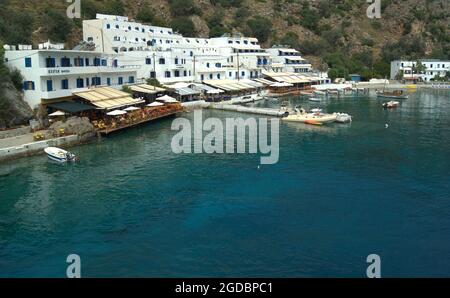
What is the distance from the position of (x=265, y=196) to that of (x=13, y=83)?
105 feet

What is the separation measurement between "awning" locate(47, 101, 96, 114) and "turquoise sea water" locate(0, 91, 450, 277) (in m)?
6.56

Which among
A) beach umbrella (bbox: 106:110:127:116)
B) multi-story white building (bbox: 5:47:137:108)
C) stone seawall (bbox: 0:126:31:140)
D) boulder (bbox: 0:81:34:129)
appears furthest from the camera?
beach umbrella (bbox: 106:110:127:116)

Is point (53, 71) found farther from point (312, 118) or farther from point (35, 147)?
point (312, 118)

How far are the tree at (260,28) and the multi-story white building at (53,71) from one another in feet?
271

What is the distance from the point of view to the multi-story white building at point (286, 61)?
10838 centimetres

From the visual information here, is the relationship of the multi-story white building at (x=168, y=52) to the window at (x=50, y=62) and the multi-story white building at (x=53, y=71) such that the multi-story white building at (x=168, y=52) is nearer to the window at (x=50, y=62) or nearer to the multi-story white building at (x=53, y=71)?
the multi-story white building at (x=53, y=71)

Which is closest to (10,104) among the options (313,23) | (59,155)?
(59,155)

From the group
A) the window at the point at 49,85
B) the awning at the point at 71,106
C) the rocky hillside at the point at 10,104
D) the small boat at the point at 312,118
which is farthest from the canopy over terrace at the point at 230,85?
the rocky hillside at the point at 10,104

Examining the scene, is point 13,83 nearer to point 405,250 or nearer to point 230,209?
point 230,209

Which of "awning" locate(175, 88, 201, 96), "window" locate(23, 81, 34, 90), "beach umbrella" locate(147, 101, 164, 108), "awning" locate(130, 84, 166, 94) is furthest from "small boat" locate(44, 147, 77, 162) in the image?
"awning" locate(175, 88, 201, 96)

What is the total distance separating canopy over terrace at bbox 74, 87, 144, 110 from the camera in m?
49.4

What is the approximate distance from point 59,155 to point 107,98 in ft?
55.0

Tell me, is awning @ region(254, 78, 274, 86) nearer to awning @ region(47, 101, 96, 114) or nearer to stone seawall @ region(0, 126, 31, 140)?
awning @ region(47, 101, 96, 114)

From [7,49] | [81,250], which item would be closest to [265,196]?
[81,250]
